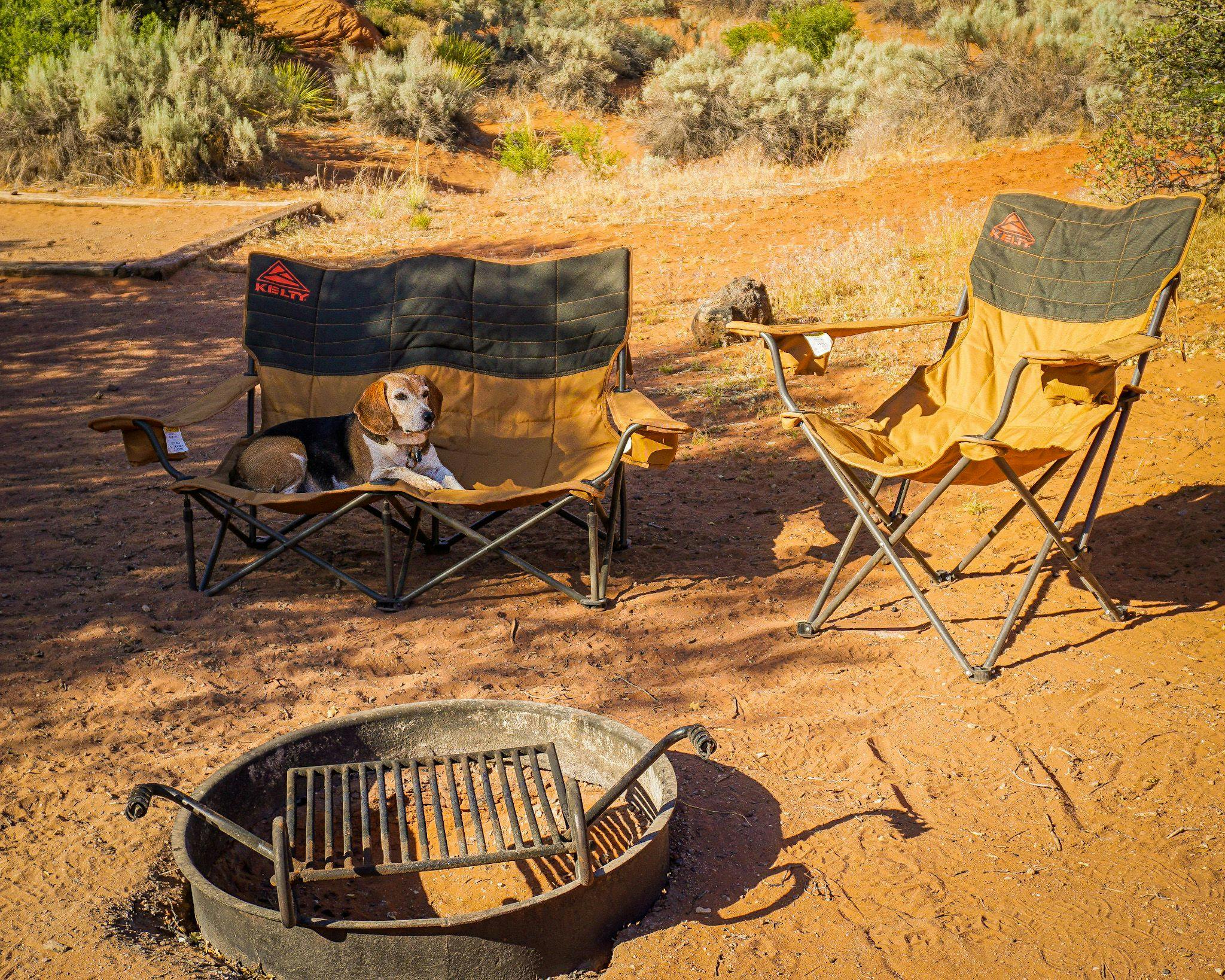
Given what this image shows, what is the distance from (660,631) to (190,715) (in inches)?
63.4

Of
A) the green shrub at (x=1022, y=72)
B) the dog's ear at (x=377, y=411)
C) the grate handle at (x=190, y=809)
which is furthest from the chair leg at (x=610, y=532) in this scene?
the green shrub at (x=1022, y=72)

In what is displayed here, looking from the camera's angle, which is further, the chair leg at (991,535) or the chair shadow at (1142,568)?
the chair leg at (991,535)

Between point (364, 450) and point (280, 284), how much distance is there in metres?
1.03

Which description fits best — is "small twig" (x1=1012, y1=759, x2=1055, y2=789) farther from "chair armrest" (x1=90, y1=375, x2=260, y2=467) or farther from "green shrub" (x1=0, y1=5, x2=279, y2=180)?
"green shrub" (x1=0, y1=5, x2=279, y2=180)

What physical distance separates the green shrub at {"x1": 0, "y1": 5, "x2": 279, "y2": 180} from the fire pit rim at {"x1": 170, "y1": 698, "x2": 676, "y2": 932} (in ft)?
39.5

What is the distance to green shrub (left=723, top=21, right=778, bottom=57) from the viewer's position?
827 inches

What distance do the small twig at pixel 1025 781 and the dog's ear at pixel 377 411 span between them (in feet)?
8.63

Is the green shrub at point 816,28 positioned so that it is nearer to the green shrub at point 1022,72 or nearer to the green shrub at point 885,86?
the green shrub at point 885,86

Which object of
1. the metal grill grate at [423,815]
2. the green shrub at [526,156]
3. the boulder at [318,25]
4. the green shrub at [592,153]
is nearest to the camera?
the metal grill grate at [423,815]

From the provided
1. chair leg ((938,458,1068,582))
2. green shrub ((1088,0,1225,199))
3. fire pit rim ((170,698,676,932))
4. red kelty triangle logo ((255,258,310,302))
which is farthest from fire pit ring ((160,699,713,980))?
green shrub ((1088,0,1225,199))

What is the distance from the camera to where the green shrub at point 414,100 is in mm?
16922

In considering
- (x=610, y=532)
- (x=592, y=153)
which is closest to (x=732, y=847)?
(x=610, y=532)

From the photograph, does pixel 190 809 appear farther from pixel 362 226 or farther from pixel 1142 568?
pixel 362 226

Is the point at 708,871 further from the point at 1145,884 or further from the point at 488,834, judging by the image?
the point at 1145,884
